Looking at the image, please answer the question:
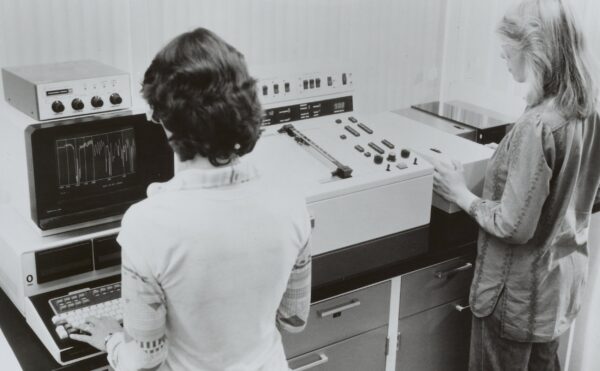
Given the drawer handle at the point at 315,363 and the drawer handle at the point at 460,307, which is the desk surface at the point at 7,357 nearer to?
the drawer handle at the point at 315,363

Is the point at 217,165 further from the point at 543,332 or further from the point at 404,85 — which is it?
the point at 404,85

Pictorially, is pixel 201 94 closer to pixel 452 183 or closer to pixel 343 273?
pixel 343 273

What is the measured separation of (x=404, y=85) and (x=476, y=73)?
0.36 m

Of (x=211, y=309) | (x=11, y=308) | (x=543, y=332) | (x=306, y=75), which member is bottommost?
(x=543, y=332)

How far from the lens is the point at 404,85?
3.10m

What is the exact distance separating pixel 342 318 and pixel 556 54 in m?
0.96

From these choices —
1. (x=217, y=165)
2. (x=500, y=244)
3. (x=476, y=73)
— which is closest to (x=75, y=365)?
(x=217, y=165)

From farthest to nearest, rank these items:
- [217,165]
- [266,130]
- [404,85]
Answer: [404,85]
[266,130]
[217,165]

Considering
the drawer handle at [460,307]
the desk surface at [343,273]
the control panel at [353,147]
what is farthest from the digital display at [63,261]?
the drawer handle at [460,307]

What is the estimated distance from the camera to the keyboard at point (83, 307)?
5.25ft

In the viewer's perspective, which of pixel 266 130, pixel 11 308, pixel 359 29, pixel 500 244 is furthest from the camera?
pixel 359 29

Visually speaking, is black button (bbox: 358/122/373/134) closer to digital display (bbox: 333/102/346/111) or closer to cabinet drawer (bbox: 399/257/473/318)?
digital display (bbox: 333/102/346/111)

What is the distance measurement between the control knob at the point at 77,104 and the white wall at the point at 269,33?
22.1 inches

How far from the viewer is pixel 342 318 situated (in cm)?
210
